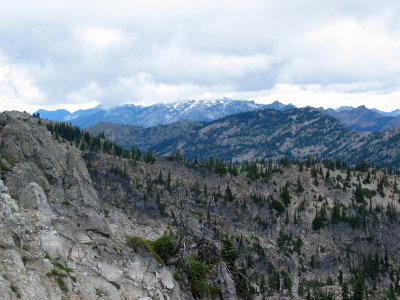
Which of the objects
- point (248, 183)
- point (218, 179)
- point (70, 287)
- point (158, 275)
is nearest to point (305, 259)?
point (248, 183)

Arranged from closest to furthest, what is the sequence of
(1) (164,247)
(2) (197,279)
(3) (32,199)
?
(3) (32,199) → (1) (164,247) → (2) (197,279)

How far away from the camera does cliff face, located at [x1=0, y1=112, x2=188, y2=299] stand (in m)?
15.2

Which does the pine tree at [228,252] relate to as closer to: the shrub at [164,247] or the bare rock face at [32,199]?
the shrub at [164,247]

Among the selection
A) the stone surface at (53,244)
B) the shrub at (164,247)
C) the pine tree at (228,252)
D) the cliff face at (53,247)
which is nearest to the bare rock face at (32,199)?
the cliff face at (53,247)

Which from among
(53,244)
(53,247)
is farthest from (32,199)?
(53,247)

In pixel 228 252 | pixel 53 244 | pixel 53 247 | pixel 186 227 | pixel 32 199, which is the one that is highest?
pixel 32 199

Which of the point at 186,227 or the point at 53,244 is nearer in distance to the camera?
the point at 53,244

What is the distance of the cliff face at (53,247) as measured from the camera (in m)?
15.2

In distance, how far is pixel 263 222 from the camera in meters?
135

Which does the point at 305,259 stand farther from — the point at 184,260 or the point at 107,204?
the point at 184,260

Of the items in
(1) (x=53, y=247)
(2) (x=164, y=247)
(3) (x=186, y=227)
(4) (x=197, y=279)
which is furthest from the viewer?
(4) (x=197, y=279)

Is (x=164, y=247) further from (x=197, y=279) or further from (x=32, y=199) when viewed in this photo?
(x=32, y=199)

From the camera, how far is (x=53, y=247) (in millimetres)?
17516

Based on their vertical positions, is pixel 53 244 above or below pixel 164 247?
above
